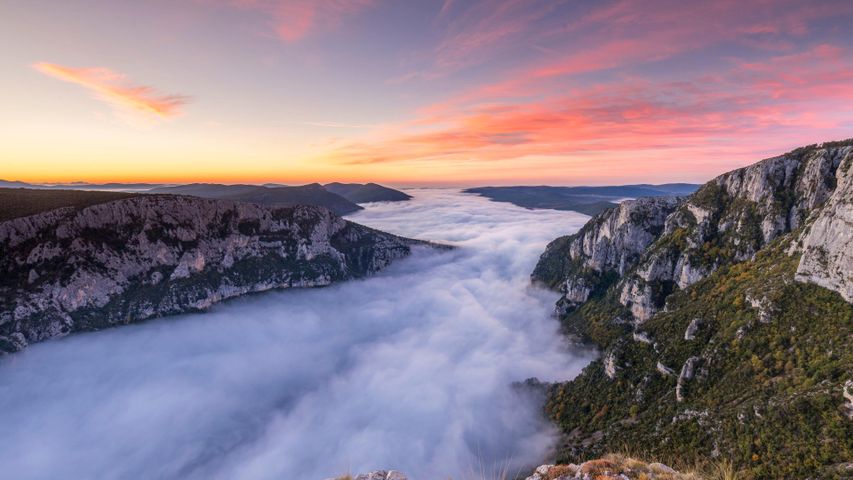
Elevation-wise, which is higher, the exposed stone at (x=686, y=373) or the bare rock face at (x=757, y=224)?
the bare rock face at (x=757, y=224)

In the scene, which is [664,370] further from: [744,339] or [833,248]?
[833,248]

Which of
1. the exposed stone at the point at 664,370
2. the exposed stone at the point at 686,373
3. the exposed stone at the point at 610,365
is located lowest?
the exposed stone at the point at 610,365

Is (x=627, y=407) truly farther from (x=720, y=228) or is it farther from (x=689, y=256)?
(x=720, y=228)

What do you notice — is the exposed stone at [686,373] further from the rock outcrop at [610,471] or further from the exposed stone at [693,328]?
the rock outcrop at [610,471]

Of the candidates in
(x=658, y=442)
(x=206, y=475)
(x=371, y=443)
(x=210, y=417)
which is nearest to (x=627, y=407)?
(x=658, y=442)

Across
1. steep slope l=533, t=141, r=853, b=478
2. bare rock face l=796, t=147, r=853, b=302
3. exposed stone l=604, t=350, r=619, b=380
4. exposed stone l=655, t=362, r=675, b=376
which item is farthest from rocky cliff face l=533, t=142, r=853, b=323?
exposed stone l=604, t=350, r=619, b=380

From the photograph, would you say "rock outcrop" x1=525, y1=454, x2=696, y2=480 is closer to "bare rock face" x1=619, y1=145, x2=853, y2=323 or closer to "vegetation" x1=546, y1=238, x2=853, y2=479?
"vegetation" x1=546, y1=238, x2=853, y2=479

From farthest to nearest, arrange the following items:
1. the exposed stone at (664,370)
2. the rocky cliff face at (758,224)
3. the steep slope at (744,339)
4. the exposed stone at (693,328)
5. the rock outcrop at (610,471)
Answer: the exposed stone at (693,328) < the exposed stone at (664,370) < the rocky cliff face at (758,224) < the steep slope at (744,339) < the rock outcrop at (610,471)

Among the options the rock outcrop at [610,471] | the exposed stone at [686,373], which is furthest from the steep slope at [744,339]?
the rock outcrop at [610,471]
